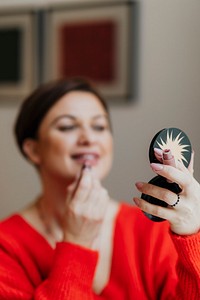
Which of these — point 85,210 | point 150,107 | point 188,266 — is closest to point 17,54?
point 150,107

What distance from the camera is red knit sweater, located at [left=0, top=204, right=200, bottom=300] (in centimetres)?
54

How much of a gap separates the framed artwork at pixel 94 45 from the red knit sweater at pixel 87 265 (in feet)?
1.55

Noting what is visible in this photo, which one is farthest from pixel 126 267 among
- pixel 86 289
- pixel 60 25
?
pixel 60 25

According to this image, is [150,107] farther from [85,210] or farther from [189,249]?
[189,249]

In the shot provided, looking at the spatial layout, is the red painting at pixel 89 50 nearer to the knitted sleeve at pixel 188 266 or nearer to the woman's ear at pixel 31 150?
the woman's ear at pixel 31 150

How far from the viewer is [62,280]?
530 millimetres

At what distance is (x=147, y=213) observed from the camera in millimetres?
410

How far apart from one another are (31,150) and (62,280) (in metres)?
0.23

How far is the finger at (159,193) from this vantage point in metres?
0.39

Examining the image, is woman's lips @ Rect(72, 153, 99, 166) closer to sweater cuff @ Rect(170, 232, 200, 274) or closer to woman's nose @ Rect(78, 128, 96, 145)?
woman's nose @ Rect(78, 128, 96, 145)

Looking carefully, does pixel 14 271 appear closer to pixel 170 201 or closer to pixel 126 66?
pixel 170 201

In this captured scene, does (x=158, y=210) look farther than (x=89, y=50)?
No

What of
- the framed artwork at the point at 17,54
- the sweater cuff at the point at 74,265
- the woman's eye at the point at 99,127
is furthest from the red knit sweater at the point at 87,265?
the framed artwork at the point at 17,54

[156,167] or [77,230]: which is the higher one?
[156,167]
